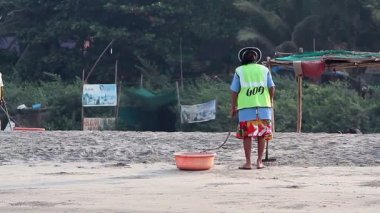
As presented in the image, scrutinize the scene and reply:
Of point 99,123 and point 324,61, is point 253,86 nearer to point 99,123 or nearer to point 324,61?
point 324,61

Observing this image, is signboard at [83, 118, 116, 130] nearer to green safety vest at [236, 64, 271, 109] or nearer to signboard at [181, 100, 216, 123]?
signboard at [181, 100, 216, 123]

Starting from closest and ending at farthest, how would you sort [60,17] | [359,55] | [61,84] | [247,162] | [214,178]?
[214,178] < [247,162] < [359,55] < [61,84] < [60,17]

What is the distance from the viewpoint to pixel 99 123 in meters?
25.1

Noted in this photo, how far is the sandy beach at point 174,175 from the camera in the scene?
779cm

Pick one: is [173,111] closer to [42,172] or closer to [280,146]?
[280,146]

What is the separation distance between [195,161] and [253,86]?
1145mm

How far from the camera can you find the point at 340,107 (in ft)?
81.4

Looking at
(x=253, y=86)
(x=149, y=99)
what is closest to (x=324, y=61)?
(x=253, y=86)

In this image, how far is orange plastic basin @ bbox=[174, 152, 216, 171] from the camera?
1018 cm

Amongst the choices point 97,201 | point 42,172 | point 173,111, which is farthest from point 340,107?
point 97,201

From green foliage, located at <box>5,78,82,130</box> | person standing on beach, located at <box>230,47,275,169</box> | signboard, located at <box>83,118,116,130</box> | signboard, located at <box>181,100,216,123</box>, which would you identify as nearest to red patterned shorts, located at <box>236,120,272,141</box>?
person standing on beach, located at <box>230,47,275,169</box>

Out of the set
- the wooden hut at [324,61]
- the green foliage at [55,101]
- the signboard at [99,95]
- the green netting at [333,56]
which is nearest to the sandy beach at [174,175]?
the wooden hut at [324,61]

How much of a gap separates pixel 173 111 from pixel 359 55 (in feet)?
44.2

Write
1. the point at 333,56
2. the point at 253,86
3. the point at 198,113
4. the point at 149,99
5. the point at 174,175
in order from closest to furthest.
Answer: the point at 174,175
the point at 253,86
the point at 333,56
the point at 149,99
the point at 198,113
